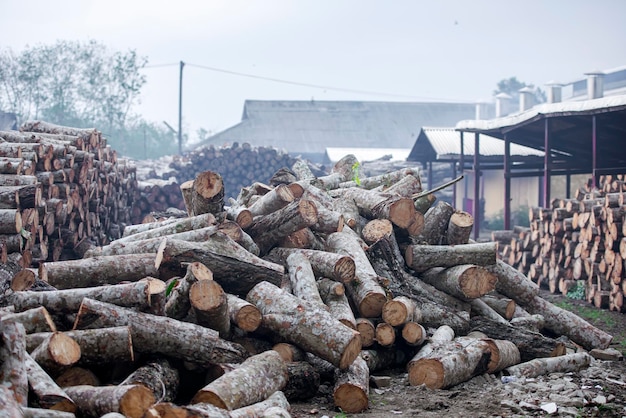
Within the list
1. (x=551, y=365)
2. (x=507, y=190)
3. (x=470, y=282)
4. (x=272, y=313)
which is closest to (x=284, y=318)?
(x=272, y=313)

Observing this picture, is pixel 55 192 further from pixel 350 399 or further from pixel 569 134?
pixel 569 134

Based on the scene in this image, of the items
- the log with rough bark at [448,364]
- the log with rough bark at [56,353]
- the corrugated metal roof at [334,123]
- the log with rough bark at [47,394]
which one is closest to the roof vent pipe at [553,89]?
the corrugated metal roof at [334,123]

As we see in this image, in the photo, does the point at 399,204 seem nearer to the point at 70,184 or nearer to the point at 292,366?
the point at 292,366

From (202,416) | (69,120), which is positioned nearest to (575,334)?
(202,416)

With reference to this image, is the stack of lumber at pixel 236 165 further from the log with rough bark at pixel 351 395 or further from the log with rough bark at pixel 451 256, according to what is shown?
the log with rough bark at pixel 351 395

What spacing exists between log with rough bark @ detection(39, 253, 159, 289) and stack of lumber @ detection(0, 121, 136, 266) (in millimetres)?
1708

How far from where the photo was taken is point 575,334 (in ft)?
27.1

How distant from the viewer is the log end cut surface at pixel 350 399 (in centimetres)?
557

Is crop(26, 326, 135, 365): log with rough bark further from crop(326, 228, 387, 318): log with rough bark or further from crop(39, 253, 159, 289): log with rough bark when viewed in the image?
crop(326, 228, 387, 318): log with rough bark

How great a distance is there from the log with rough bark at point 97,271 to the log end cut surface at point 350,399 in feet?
7.47

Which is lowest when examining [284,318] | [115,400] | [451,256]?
[115,400]

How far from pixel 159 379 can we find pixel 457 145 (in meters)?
19.8

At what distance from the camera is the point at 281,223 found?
767 centimetres

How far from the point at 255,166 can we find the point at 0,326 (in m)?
19.1
